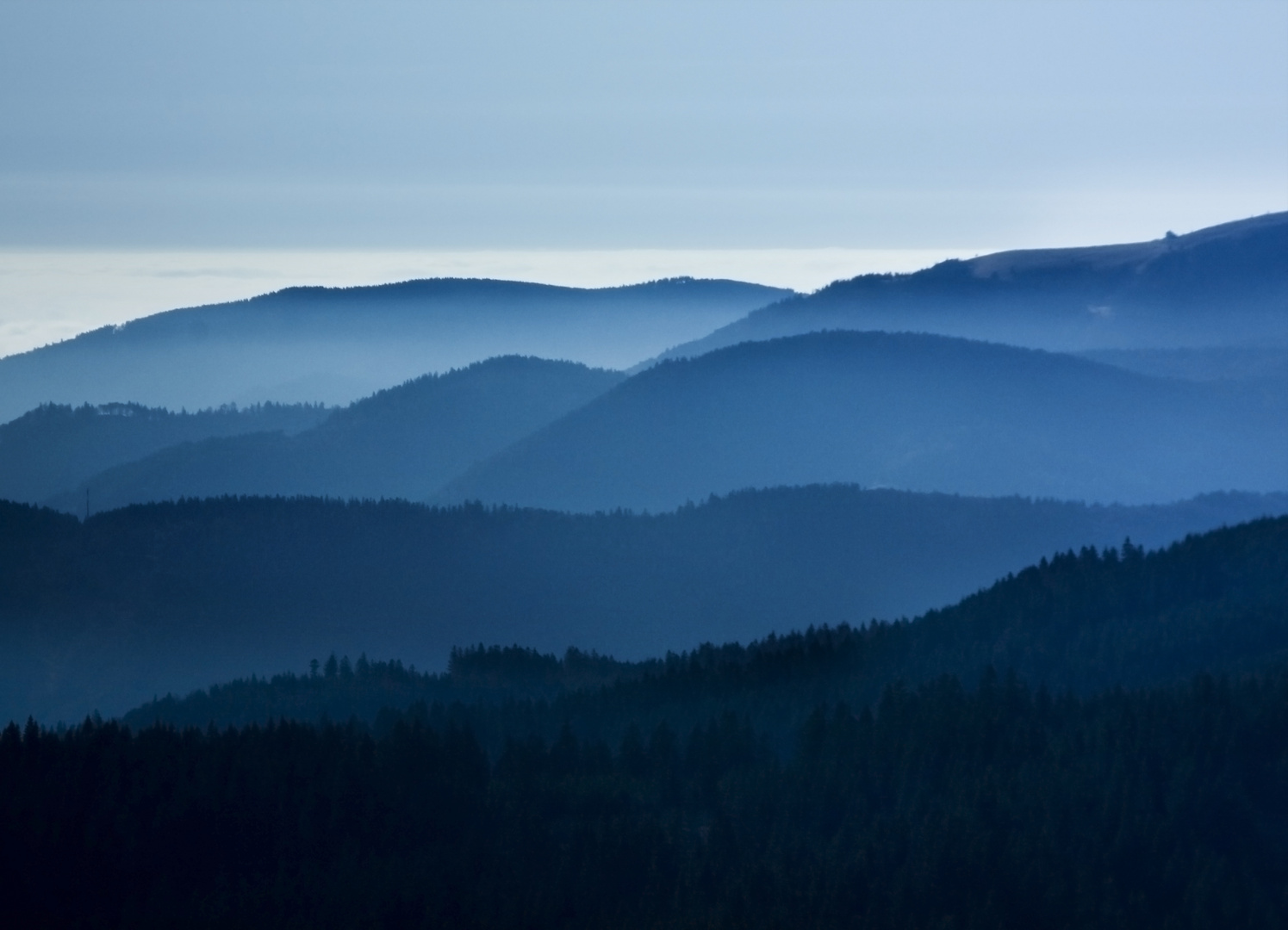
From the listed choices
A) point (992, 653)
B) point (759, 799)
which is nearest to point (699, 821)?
point (759, 799)

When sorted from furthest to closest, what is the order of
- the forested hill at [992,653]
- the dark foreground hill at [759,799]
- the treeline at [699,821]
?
the forested hill at [992,653]
the dark foreground hill at [759,799]
the treeline at [699,821]

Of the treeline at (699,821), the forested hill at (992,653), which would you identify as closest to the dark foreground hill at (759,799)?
the treeline at (699,821)

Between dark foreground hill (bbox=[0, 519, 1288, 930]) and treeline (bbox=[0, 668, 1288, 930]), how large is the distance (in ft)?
0.54

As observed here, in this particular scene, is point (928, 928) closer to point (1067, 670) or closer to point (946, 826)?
point (946, 826)

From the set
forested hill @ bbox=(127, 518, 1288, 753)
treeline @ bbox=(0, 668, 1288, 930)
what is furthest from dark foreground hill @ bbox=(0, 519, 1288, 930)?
forested hill @ bbox=(127, 518, 1288, 753)

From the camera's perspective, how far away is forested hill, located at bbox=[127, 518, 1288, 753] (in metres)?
99.3

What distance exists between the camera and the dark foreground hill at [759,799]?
73062 mm

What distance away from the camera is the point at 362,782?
96.7 meters

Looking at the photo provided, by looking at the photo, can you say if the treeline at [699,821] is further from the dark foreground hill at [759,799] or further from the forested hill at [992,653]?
the forested hill at [992,653]

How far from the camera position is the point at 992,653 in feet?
371

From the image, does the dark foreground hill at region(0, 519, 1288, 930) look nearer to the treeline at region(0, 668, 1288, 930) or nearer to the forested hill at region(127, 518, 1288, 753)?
the treeline at region(0, 668, 1288, 930)

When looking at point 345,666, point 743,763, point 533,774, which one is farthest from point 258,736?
point 345,666

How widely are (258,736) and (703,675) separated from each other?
3229cm

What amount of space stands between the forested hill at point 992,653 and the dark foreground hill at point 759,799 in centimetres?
37
